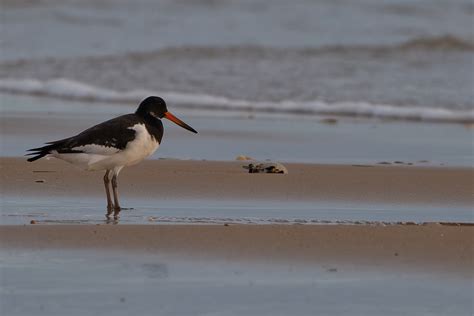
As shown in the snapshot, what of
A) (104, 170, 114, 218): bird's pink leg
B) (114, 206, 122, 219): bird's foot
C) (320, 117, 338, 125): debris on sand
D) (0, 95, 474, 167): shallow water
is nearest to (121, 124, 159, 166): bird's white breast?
(104, 170, 114, 218): bird's pink leg

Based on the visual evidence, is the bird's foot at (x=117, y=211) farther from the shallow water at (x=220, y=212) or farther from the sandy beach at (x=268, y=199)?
the sandy beach at (x=268, y=199)

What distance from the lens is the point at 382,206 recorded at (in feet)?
28.7

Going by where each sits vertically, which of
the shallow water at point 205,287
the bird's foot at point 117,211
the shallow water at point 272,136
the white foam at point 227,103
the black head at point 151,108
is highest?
the white foam at point 227,103

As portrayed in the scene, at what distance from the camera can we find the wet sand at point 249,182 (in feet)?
29.9

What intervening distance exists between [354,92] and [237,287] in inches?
447

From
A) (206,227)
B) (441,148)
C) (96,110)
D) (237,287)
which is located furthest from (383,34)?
(237,287)

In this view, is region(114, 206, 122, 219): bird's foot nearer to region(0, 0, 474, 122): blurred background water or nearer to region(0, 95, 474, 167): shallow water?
region(0, 95, 474, 167): shallow water

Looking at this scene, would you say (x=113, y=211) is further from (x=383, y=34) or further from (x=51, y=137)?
(x=383, y=34)

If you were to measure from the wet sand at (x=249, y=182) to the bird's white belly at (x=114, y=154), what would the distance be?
1.37ft

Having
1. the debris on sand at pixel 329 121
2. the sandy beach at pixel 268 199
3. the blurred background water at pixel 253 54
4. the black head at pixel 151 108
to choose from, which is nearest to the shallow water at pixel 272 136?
the debris on sand at pixel 329 121

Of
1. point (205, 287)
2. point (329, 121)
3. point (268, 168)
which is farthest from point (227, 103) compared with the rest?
point (205, 287)

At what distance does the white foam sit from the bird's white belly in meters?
7.27

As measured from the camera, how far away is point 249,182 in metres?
9.65

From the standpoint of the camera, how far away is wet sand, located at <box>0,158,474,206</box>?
9.12 metres
